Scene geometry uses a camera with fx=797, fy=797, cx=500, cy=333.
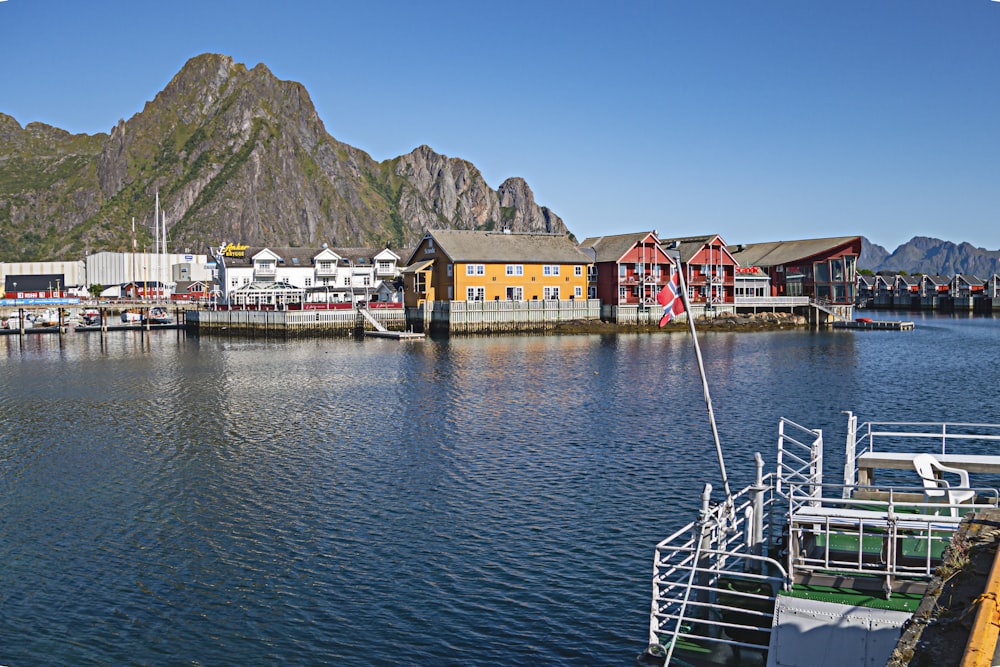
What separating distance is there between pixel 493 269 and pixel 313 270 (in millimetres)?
51830

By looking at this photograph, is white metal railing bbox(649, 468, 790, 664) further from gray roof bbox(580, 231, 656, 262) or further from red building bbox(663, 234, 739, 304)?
red building bbox(663, 234, 739, 304)

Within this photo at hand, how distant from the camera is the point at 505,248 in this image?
96562mm

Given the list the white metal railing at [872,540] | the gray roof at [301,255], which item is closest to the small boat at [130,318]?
the gray roof at [301,255]

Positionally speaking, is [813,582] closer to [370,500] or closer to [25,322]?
[370,500]

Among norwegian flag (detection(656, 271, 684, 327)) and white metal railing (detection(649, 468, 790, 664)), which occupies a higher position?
norwegian flag (detection(656, 271, 684, 327))

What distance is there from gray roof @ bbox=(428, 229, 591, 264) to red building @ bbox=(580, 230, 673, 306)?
2.86 metres

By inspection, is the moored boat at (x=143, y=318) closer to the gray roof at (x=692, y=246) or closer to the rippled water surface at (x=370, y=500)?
the rippled water surface at (x=370, y=500)

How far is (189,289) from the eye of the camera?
17050 centimetres

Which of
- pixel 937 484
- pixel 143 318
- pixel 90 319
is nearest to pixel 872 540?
pixel 937 484

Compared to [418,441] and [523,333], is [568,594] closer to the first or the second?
[418,441]

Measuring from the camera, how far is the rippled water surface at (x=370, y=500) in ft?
53.3

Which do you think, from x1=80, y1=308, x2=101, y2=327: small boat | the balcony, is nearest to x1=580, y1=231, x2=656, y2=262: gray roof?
the balcony

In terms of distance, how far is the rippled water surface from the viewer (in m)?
16.2

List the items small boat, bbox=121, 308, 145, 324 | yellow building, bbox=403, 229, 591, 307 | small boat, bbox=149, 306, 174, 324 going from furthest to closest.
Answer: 1. small boat, bbox=149, 306, 174, 324
2. small boat, bbox=121, 308, 145, 324
3. yellow building, bbox=403, 229, 591, 307
